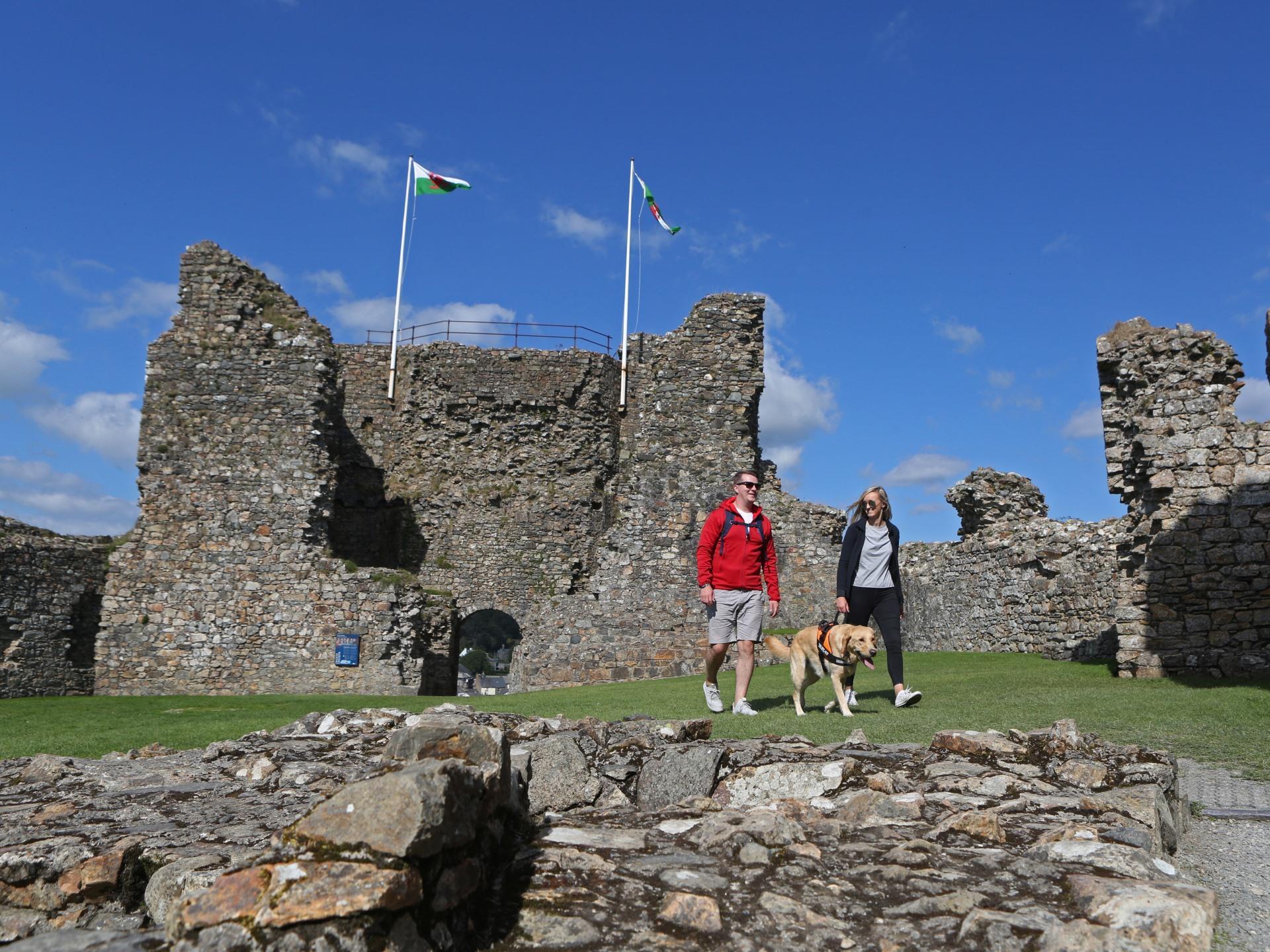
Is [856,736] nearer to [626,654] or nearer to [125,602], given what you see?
[626,654]

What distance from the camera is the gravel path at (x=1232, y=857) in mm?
3299

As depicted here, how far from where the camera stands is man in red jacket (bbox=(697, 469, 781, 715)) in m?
8.34

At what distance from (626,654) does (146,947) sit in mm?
16309

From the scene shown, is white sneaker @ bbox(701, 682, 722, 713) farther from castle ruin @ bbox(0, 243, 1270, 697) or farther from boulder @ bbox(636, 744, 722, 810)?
castle ruin @ bbox(0, 243, 1270, 697)

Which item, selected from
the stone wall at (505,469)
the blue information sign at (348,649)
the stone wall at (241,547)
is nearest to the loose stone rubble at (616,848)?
the blue information sign at (348,649)

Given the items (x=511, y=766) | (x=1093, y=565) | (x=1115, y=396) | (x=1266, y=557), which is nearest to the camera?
(x=511, y=766)

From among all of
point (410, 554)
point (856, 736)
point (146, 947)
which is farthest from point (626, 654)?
point (146, 947)

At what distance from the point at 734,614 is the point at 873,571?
4.64 ft

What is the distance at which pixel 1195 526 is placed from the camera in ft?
36.3

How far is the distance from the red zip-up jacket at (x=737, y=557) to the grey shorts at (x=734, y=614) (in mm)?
70

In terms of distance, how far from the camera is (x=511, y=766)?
4543 mm

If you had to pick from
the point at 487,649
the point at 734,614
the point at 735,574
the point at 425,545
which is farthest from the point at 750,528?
the point at 487,649

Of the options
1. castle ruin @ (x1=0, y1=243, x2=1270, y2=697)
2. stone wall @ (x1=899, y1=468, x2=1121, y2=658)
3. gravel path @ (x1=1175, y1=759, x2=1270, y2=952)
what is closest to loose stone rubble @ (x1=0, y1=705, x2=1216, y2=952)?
gravel path @ (x1=1175, y1=759, x2=1270, y2=952)

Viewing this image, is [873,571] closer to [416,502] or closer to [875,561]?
[875,561]
